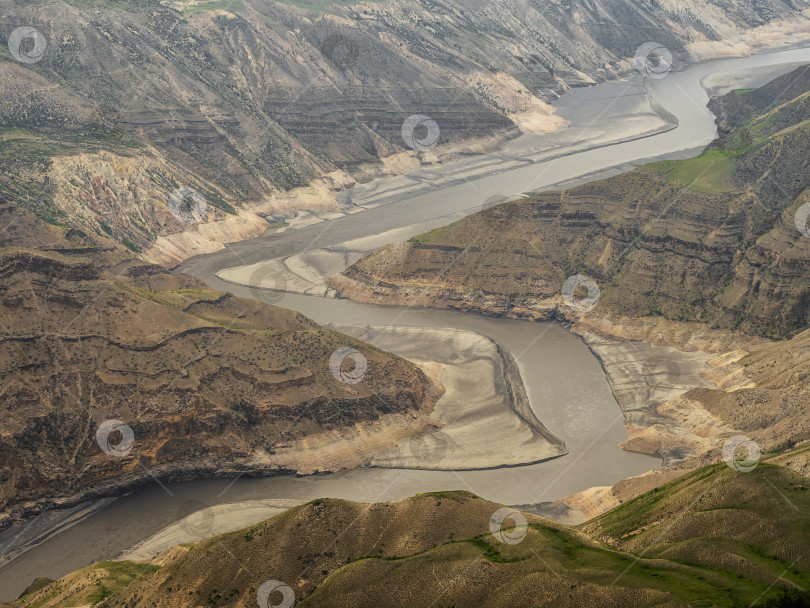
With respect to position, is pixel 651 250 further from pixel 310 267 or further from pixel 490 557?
pixel 490 557

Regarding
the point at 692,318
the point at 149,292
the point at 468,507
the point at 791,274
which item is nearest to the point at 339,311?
the point at 149,292

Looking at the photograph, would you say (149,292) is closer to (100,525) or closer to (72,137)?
(100,525)

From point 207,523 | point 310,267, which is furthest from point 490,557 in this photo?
point 310,267

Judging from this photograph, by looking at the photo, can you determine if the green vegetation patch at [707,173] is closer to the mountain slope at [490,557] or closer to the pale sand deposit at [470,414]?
the pale sand deposit at [470,414]

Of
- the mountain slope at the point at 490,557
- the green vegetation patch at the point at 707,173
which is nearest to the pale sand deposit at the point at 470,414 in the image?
the mountain slope at the point at 490,557

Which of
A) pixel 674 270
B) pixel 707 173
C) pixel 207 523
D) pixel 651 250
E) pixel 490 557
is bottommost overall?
pixel 674 270

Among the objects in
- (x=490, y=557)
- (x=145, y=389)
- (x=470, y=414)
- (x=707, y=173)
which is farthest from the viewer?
(x=707, y=173)
